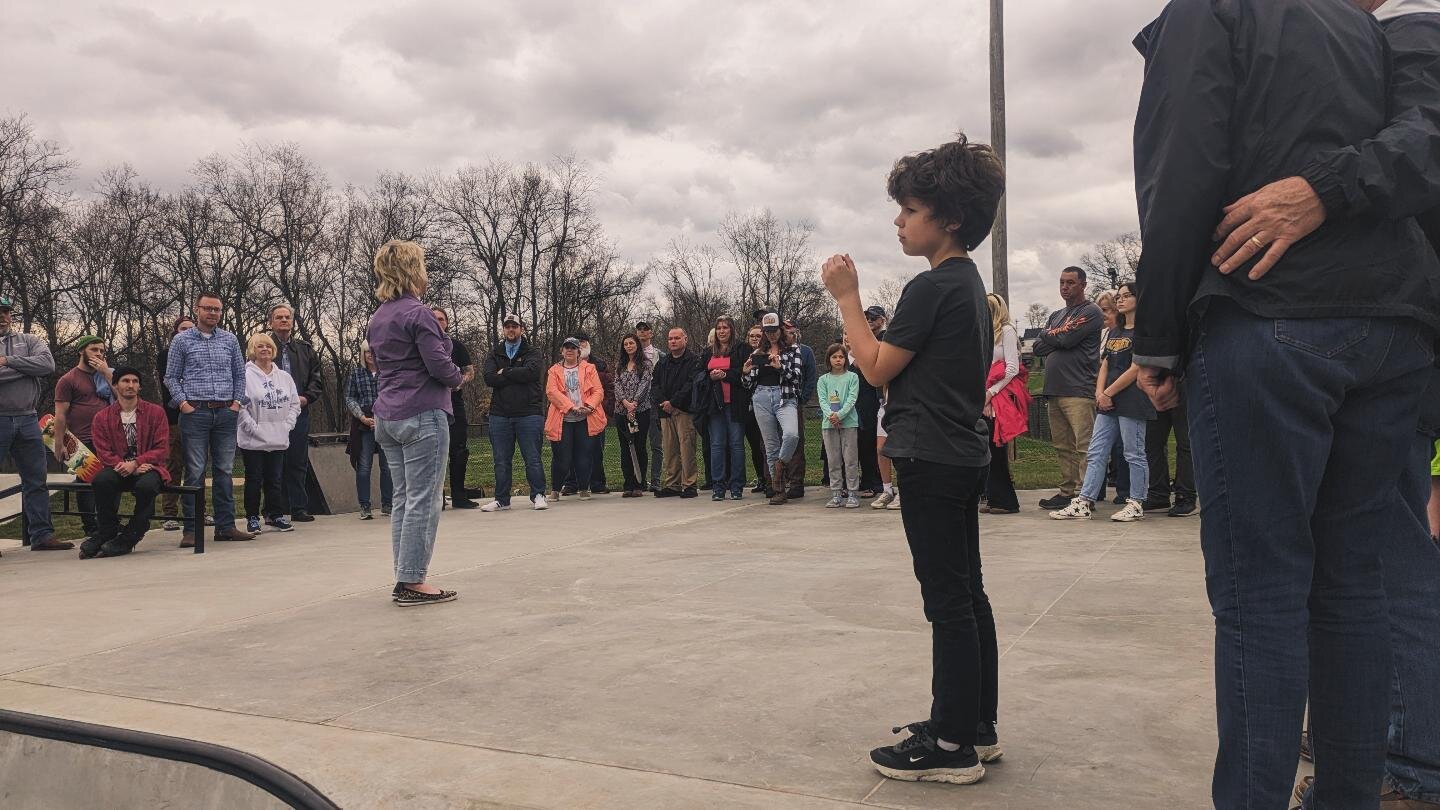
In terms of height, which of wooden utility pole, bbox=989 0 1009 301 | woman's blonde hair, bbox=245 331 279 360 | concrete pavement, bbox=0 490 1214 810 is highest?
wooden utility pole, bbox=989 0 1009 301

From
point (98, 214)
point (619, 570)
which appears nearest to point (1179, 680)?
point (619, 570)

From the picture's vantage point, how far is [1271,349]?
1.94m

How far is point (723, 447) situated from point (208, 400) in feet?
16.7

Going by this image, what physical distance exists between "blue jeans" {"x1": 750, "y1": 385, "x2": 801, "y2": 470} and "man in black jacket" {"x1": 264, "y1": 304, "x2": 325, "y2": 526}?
15.0ft

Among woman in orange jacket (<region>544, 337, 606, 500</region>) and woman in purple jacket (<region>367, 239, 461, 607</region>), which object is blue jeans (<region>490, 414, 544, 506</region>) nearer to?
woman in orange jacket (<region>544, 337, 606, 500</region>)

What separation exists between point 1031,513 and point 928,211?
651 centimetres

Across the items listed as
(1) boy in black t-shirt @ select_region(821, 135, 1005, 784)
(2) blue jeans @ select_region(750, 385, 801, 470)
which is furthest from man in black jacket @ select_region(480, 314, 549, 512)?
(1) boy in black t-shirt @ select_region(821, 135, 1005, 784)

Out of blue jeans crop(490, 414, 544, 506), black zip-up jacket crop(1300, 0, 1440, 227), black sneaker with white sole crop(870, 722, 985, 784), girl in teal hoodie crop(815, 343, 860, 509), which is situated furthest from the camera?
blue jeans crop(490, 414, 544, 506)

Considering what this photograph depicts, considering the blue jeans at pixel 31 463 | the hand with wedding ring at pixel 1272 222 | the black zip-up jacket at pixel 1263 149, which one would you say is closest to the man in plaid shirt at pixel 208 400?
the blue jeans at pixel 31 463

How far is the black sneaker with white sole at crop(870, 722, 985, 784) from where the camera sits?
2768 mm

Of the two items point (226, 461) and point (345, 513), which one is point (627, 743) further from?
point (345, 513)

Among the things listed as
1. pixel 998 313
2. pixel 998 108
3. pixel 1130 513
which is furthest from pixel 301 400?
pixel 998 108

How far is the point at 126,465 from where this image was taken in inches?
318

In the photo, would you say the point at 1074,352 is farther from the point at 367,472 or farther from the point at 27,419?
the point at 27,419
